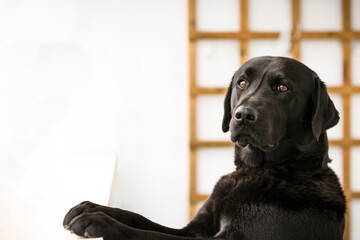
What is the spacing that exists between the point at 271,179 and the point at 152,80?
7.30 feet

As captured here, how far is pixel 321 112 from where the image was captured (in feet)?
4.78

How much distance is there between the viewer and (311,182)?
4.40 feet

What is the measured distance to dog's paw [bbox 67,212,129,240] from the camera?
1.01 m

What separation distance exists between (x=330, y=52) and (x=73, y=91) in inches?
92.2

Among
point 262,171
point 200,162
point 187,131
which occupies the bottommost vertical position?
point 200,162

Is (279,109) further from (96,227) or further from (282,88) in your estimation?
(96,227)

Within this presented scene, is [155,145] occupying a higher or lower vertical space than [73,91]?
lower

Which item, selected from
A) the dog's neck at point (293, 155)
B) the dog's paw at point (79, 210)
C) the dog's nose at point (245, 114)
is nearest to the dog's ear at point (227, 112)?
the dog's neck at point (293, 155)

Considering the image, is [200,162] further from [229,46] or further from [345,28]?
[345,28]

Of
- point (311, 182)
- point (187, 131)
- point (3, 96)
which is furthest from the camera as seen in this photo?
point (187, 131)

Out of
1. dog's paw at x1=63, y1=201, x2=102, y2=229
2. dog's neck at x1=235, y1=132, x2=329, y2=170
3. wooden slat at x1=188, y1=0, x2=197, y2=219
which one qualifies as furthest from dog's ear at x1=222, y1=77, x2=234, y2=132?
wooden slat at x1=188, y1=0, x2=197, y2=219

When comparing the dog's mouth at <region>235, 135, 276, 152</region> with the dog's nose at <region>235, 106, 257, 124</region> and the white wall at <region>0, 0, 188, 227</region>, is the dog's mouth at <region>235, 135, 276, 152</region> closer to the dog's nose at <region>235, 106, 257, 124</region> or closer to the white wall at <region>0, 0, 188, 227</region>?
the dog's nose at <region>235, 106, 257, 124</region>

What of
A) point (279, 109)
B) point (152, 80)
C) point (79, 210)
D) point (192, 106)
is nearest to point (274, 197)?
point (279, 109)

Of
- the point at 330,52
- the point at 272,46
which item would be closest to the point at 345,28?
the point at 330,52
